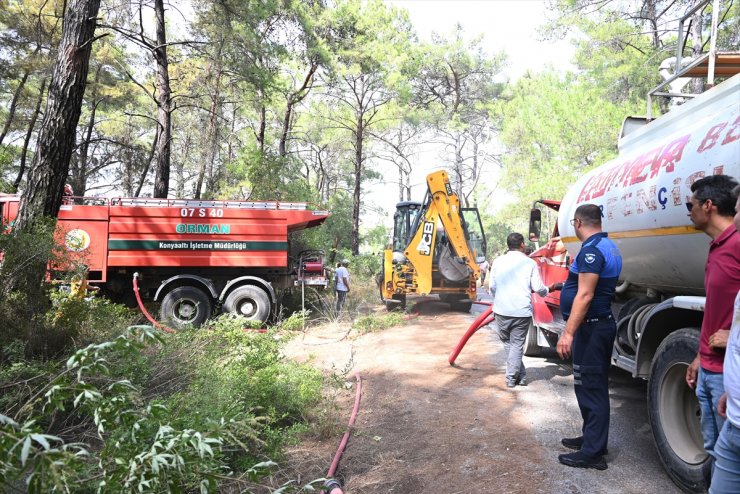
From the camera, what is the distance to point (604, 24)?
Answer: 48.6 feet

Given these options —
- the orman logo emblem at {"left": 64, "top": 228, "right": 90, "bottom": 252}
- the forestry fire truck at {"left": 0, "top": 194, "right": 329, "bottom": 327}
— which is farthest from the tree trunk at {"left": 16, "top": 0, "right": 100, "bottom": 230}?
the forestry fire truck at {"left": 0, "top": 194, "right": 329, "bottom": 327}

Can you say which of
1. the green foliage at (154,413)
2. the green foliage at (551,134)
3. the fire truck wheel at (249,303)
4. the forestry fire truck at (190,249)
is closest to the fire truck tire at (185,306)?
the forestry fire truck at (190,249)

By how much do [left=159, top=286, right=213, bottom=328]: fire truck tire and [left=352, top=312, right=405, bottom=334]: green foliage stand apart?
306 cm

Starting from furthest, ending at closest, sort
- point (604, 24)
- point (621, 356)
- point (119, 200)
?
point (604, 24)
point (119, 200)
point (621, 356)

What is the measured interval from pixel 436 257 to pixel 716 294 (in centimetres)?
928

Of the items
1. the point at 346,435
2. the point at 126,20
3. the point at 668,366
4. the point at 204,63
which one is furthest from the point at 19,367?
the point at 204,63

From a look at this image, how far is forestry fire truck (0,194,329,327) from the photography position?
9250 mm

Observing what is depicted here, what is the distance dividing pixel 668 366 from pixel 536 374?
2975 mm

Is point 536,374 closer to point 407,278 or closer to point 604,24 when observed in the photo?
point 407,278

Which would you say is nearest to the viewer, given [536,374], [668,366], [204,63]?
[668,366]

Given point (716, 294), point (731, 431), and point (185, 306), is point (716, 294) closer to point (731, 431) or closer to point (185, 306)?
point (731, 431)

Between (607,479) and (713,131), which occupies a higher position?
(713,131)

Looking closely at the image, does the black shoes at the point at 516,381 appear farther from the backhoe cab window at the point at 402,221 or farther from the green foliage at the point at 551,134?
the green foliage at the point at 551,134

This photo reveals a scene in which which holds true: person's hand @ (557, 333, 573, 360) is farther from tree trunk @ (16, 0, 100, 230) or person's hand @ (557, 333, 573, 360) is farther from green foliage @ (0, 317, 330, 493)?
tree trunk @ (16, 0, 100, 230)
